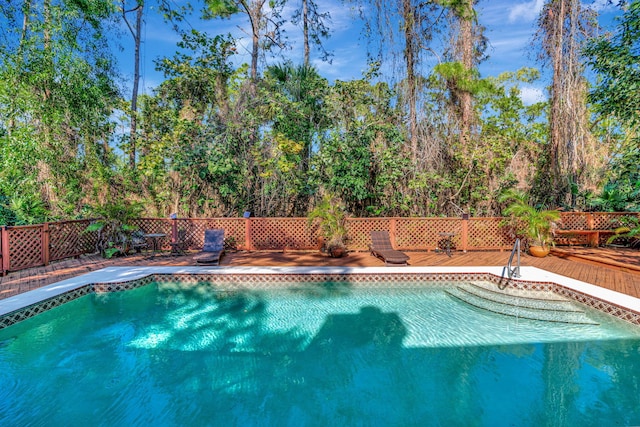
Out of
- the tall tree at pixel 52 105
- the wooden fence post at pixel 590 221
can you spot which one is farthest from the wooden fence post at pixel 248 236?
the wooden fence post at pixel 590 221

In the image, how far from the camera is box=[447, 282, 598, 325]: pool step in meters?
4.59

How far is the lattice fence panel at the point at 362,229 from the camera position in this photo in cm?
878

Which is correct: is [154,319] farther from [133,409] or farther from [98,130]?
[98,130]

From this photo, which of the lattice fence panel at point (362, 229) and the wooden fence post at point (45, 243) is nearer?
the wooden fence post at point (45, 243)

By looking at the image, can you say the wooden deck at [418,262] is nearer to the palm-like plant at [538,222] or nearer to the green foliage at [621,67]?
the palm-like plant at [538,222]

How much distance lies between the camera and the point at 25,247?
20.8 ft

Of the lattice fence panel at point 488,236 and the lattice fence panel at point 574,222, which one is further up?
the lattice fence panel at point 574,222

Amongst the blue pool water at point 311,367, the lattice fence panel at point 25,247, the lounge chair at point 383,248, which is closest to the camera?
the blue pool water at point 311,367

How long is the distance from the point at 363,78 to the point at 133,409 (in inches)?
386

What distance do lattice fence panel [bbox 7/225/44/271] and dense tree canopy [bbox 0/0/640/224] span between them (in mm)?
2408

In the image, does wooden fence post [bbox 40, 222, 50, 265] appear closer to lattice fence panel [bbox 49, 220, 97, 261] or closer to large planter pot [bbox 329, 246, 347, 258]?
lattice fence panel [bbox 49, 220, 97, 261]

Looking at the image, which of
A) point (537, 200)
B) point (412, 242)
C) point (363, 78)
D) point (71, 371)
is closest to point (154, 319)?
point (71, 371)

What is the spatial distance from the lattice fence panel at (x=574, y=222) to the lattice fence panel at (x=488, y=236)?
1.75 meters

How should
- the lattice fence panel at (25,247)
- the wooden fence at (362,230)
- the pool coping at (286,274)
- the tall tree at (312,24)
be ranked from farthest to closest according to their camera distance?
the tall tree at (312,24)
the wooden fence at (362,230)
the lattice fence panel at (25,247)
the pool coping at (286,274)
